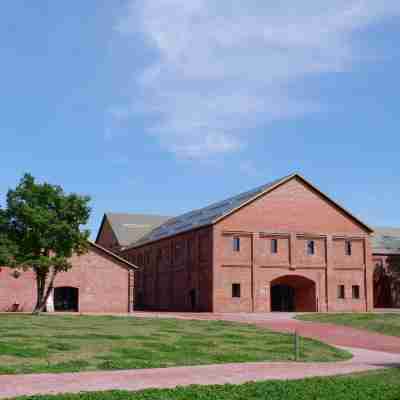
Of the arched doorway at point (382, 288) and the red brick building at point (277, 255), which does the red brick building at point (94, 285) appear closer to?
the red brick building at point (277, 255)

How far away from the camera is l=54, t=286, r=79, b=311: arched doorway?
47125mm

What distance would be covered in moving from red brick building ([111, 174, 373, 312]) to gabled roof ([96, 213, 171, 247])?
61.3 feet

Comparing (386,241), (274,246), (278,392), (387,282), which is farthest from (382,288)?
(278,392)

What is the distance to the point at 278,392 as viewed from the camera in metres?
12.4

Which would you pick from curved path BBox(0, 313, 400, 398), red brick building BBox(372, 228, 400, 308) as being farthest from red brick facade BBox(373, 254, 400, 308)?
curved path BBox(0, 313, 400, 398)

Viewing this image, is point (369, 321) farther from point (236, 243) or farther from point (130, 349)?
point (130, 349)

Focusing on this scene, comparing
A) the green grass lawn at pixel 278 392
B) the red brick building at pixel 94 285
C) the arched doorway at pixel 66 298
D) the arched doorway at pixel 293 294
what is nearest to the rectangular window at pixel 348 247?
the arched doorway at pixel 293 294

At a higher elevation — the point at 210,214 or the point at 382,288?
the point at 210,214

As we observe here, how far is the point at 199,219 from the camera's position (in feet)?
190

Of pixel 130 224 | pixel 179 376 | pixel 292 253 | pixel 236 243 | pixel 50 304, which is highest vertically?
pixel 130 224

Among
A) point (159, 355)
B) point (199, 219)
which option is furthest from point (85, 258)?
point (159, 355)

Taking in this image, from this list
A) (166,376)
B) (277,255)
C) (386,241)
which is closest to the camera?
(166,376)

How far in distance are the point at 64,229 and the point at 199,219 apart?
20176mm

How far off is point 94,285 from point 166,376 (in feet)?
109
